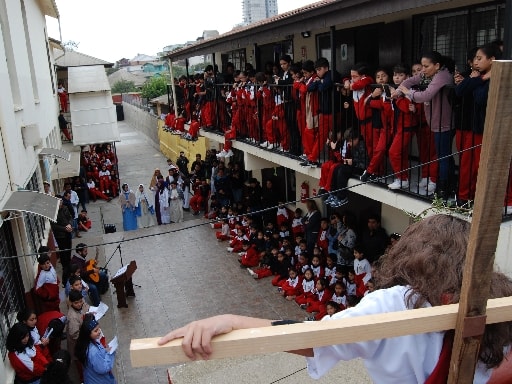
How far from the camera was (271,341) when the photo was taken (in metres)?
1.26

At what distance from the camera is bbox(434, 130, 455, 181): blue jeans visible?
5.34 m

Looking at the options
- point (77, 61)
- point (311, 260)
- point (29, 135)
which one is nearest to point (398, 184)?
point (311, 260)

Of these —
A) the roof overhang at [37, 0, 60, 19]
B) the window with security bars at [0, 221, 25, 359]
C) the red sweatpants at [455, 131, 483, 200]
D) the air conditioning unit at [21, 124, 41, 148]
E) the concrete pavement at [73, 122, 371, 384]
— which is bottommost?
the concrete pavement at [73, 122, 371, 384]

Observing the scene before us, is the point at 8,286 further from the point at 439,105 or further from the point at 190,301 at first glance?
the point at 439,105

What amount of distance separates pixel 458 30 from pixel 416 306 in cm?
636

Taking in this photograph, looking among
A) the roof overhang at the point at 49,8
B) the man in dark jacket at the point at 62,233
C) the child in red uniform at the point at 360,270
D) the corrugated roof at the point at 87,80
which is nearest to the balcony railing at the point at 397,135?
the child in red uniform at the point at 360,270

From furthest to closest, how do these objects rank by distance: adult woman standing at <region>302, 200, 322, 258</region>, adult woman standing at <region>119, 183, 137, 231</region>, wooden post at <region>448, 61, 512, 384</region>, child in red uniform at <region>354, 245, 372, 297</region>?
adult woman standing at <region>119, 183, 137, 231</region>, adult woman standing at <region>302, 200, 322, 258</region>, child in red uniform at <region>354, 245, 372, 297</region>, wooden post at <region>448, 61, 512, 384</region>

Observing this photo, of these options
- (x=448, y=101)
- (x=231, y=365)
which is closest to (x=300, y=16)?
(x=448, y=101)

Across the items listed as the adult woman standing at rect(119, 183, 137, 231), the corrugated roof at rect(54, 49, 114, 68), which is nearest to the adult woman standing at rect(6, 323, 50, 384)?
the adult woman standing at rect(119, 183, 137, 231)

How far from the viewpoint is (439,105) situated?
17.4ft

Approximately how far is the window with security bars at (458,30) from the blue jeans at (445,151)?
6.12 feet

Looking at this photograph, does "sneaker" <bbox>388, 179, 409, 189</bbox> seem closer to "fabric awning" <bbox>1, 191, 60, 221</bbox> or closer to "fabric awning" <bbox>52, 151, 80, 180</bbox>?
"fabric awning" <bbox>1, 191, 60, 221</bbox>

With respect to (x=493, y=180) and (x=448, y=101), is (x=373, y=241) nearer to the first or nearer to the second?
(x=448, y=101)

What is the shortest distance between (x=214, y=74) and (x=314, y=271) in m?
6.00
